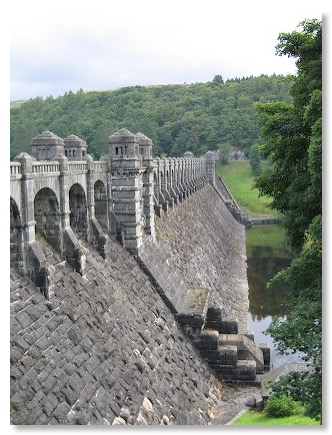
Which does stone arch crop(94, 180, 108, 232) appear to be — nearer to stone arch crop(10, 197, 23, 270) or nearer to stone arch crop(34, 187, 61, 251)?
stone arch crop(34, 187, 61, 251)

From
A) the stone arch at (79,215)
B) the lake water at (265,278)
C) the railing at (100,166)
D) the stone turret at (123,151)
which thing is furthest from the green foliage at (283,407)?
the stone turret at (123,151)

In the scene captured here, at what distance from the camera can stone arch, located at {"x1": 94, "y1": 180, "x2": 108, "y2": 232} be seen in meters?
25.4

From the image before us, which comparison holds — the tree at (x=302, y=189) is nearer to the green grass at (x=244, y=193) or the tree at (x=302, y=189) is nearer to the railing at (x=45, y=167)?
the railing at (x=45, y=167)

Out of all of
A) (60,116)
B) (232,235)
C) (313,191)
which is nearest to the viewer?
(313,191)

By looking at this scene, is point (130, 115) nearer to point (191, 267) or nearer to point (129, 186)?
point (191, 267)

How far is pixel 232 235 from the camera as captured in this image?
2338 inches

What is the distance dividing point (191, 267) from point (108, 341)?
51.6 feet

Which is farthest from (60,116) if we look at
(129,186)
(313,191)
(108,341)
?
(313,191)

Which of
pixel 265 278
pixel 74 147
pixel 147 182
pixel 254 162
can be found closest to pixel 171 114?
pixel 254 162

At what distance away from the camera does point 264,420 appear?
1731 cm

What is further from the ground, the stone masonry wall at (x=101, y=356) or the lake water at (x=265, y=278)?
the stone masonry wall at (x=101, y=356)

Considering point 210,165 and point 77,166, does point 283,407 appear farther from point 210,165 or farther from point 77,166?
point 210,165

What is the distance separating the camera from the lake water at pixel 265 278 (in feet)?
114

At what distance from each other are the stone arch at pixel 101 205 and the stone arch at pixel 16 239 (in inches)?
347
